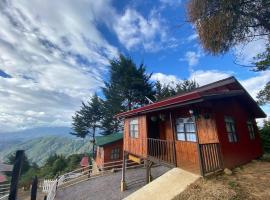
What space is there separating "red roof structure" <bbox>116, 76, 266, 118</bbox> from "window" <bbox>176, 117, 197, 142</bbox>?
4.59 ft

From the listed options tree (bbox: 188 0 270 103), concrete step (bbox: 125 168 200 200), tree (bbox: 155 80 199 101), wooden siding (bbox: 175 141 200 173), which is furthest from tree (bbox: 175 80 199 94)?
concrete step (bbox: 125 168 200 200)

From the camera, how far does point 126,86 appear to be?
1111 inches

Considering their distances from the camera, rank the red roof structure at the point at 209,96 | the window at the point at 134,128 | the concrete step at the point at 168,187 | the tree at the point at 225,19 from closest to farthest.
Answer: the concrete step at the point at 168,187, the tree at the point at 225,19, the red roof structure at the point at 209,96, the window at the point at 134,128

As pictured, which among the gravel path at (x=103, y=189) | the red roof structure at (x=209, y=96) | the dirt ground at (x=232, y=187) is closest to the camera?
the dirt ground at (x=232, y=187)

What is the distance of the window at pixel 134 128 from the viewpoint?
1186 cm

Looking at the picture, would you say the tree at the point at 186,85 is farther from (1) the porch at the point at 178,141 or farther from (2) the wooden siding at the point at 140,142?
(2) the wooden siding at the point at 140,142

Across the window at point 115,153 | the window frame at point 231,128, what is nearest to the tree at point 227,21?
the window frame at point 231,128

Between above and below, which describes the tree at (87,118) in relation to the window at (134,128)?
above

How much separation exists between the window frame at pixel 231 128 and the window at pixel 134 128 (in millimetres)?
5617

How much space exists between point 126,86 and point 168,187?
73.5ft

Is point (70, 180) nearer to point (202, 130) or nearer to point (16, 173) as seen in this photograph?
point (202, 130)

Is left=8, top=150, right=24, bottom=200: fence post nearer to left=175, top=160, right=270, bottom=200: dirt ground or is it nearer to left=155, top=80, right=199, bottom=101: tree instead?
left=175, top=160, right=270, bottom=200: dirt ground

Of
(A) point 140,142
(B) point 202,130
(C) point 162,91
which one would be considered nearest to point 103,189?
(A) point 140,142

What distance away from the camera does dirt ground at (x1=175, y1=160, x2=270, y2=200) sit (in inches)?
207
